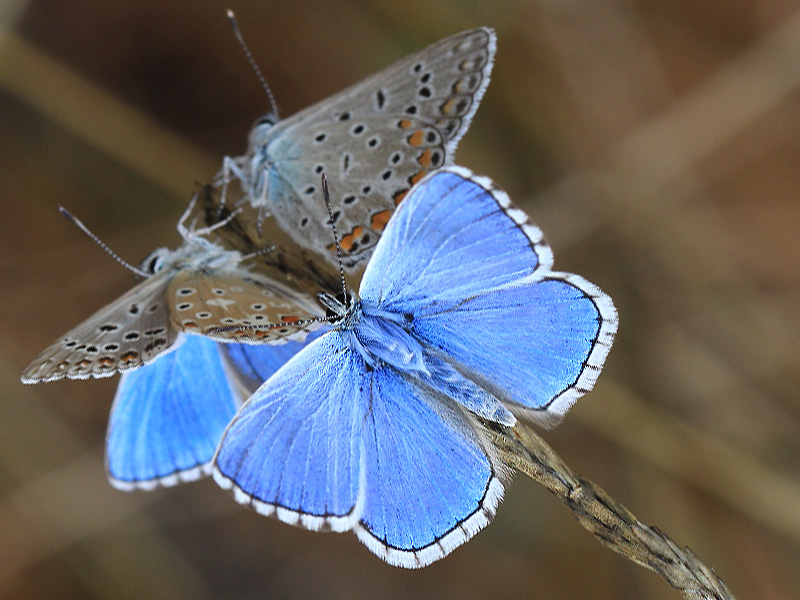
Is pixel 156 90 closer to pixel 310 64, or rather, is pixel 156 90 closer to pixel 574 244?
pixel 310 64

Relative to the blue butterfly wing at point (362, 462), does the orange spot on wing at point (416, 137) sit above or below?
above

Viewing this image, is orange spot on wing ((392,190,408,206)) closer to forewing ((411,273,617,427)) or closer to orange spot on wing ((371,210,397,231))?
orange spot on wing ((371,210,397,231))

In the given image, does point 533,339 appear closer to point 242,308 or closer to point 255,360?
point 242,308

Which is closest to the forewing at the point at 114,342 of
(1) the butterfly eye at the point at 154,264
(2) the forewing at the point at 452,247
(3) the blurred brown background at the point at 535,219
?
(1) the butterfly eye at the point at 154,264

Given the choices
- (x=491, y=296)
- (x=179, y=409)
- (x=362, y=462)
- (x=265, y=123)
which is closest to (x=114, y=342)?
(x=179, y=409)

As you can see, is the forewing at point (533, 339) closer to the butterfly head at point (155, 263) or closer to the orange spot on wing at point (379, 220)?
the orange spot on wing at point (379, 220)

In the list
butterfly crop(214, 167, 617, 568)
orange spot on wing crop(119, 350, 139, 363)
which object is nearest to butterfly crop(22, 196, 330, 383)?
orange spot on wing crop(119, 350, 139, 363)

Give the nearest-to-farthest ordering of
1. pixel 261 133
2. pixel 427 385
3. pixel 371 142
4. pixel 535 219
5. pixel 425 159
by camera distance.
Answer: pixel 427 385, pixel 425 159, pixel 371 142, pixel 261 133, pixel 535 219
